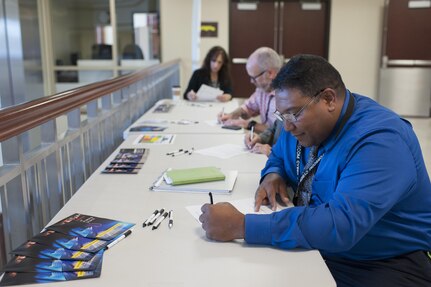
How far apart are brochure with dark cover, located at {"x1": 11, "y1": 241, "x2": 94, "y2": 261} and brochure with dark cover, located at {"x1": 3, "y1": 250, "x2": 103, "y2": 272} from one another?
13mm

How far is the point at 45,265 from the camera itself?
3.63 feet

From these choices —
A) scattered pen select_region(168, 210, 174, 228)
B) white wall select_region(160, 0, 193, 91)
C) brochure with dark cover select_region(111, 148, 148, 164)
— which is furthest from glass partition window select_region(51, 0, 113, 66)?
scattered pen select_region(168, 210, 174, 228)

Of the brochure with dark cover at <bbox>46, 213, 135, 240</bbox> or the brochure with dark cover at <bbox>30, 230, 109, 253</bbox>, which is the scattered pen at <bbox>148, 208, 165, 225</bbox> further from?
the brochure with dark cover at <bbox>30, 230, 109, 253</bbox>

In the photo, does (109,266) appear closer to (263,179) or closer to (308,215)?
(308,215)

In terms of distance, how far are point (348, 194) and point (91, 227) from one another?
773 millimetres

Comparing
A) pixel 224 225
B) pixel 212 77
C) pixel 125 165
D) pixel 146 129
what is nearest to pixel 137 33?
pixel 212 77

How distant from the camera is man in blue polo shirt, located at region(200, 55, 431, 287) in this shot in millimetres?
1166

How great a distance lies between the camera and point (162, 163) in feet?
6.91

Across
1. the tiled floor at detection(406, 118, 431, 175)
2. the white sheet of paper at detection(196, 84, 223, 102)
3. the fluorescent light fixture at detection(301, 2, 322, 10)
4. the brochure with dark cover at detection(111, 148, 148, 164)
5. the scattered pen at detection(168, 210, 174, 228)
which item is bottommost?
the tiled floor at detection(406, 118, 431, 175)

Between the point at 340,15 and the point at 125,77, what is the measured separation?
553 centimetres

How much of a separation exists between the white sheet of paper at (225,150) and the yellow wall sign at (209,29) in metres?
5.39

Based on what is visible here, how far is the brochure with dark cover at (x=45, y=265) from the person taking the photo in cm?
109

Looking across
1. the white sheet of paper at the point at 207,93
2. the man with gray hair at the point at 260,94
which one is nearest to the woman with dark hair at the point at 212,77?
the white sheet of paper at the point at 207,93

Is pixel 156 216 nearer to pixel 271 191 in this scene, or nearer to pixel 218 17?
Result: pixel 271 191
